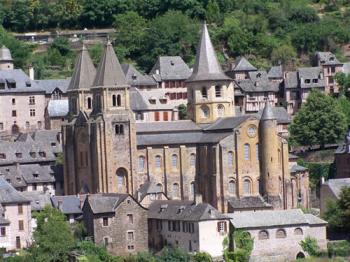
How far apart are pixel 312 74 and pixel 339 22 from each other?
68.1 ft

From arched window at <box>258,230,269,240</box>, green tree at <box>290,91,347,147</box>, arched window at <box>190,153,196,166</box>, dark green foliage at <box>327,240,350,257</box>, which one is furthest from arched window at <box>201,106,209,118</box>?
dark green foliage at <box>327,240,350,257</box>

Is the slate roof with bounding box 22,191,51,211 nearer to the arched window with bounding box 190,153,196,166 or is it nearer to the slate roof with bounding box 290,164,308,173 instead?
the arched window with bounding box 190,153,196,166

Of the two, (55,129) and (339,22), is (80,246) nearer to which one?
(55,129)

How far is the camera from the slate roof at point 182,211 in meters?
105

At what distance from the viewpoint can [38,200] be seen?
112 meters

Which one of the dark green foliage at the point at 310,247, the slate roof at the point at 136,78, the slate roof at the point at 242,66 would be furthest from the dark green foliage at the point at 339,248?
the slate roof at the point at 242,66

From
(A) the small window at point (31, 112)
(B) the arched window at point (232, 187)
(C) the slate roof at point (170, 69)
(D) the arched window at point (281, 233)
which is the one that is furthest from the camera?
(C) the slate roof at point (170, 69)

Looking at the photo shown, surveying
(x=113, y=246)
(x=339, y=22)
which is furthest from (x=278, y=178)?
(x=339, y=22)

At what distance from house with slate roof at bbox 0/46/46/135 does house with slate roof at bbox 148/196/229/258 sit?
29952 millimetres

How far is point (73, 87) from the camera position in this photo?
119000mm

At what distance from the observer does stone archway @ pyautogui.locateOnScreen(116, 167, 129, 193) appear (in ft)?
371

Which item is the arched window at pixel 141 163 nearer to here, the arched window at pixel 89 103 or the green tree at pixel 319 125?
the arched window at pixel 89 103

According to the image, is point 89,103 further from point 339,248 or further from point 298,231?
point 339,248

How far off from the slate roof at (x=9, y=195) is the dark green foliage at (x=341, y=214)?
17.9 m
